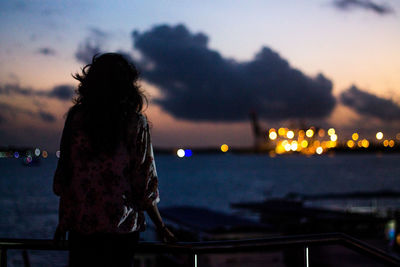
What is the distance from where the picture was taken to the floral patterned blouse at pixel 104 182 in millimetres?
2236

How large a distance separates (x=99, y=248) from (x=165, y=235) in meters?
0.32

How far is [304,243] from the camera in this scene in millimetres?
2752

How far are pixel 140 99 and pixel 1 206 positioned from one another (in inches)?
2779

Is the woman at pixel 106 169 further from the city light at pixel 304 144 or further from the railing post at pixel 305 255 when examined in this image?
the city light at pixel 304 144

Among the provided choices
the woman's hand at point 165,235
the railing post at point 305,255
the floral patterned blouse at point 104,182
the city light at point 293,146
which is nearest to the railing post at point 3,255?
the floral patterned blouse at point 104,182

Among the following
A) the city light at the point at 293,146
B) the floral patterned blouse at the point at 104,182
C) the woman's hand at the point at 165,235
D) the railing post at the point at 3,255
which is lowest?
the railing post at the point at 3,255

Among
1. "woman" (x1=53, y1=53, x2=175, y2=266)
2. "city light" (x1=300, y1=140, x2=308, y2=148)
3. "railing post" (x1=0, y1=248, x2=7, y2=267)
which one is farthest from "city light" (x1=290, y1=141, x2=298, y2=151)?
"woman" (x1=53, y1=53, x2=175, y2=266)

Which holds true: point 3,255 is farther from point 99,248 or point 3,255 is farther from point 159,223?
point 159,223

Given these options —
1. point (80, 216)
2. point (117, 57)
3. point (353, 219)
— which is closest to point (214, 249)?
point (80, 216)

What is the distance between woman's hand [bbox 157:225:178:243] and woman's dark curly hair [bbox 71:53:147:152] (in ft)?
1.43

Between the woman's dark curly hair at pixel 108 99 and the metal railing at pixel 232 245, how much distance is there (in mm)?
530

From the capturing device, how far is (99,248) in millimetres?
2258

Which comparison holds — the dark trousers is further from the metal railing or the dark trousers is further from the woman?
the metal railing

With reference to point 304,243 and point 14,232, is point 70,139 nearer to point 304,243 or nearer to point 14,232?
point 304,243
